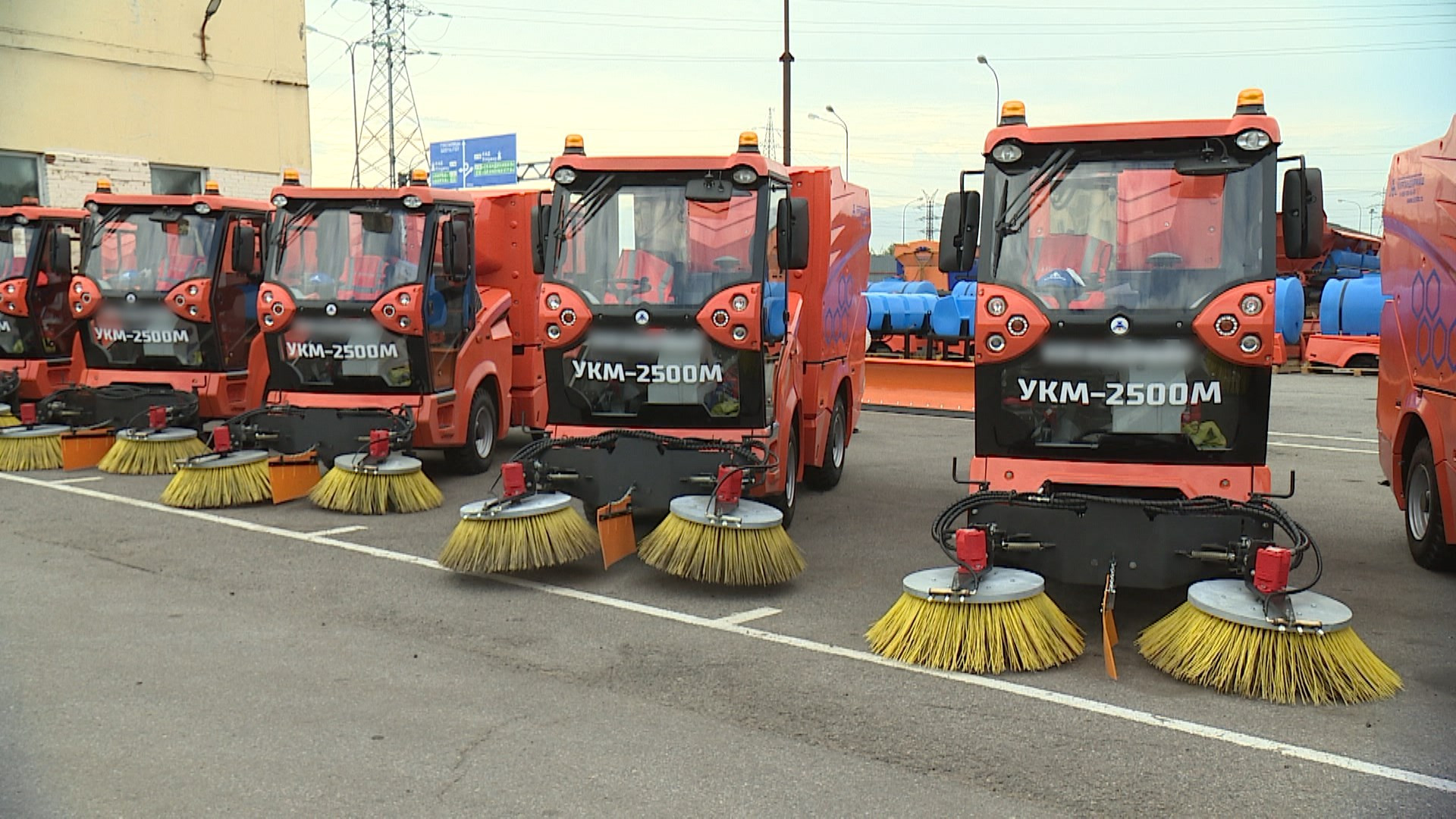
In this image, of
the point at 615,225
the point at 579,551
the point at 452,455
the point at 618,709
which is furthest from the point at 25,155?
the point at 618,709

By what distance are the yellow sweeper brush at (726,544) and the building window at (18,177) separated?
586 inches

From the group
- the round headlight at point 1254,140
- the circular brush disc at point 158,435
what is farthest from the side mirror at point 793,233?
the circular brush disc at point 158,435

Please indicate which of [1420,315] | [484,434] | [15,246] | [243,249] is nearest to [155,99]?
A: [15,246]

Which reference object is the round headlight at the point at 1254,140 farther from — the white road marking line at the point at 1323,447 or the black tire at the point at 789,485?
the white road marking line at the point at 1323,447

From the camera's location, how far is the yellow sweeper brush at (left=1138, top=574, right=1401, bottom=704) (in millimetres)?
4996

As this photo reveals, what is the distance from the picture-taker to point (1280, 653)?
5012 millimetres

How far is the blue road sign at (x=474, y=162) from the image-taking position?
168ft

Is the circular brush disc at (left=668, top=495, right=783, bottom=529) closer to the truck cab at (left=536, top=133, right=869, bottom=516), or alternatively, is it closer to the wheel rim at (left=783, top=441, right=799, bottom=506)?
the truck cab at (left=536, top=133, right=869, bottom=516)

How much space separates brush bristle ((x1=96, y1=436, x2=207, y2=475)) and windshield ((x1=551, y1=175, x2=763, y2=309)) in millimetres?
4493

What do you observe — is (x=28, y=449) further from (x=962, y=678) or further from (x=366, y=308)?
(x=962, y=678)

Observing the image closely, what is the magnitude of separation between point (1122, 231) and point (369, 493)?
5.63 metres

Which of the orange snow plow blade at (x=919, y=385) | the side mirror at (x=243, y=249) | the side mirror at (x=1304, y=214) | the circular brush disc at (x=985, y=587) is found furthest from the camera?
the orange snow plow blade at (x=919, y=385)

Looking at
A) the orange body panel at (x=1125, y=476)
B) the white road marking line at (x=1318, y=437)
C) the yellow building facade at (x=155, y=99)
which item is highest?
the yellow building facade at (x=155, y=99)

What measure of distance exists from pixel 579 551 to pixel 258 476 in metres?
3.58
